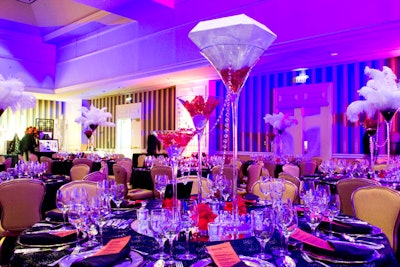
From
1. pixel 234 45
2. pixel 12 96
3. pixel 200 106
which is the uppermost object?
pixel 12 96

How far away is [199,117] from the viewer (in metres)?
2.39

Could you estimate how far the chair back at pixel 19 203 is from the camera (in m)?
3.28

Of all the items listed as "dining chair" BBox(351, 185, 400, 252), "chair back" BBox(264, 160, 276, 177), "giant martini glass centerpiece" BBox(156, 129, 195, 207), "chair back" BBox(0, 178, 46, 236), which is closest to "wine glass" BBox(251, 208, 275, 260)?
"giant martini glass centerpiece" BBox(156, 129, 195, 207)

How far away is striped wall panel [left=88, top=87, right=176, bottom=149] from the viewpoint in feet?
38.4

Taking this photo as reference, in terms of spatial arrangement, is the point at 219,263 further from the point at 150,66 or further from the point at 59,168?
the point at 150,66

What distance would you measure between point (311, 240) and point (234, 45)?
43.6 inches

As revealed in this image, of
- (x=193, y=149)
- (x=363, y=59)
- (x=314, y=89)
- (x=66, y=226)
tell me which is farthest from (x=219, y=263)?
(x=193, y=149)

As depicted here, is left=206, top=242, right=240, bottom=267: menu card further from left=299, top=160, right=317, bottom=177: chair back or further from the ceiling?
the ceiling

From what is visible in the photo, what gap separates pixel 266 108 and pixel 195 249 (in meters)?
8.54

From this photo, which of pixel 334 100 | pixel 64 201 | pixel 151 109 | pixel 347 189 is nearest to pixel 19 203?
pixel 64 201

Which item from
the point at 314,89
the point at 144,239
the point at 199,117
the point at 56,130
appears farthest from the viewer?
the point at 56,130

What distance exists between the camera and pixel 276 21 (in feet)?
22.8

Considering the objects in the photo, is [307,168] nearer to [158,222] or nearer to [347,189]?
[347,189]

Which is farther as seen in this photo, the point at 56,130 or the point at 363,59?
the point at 56,130
